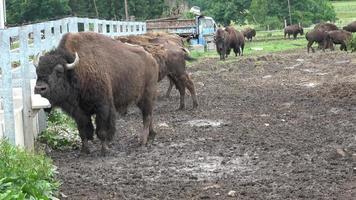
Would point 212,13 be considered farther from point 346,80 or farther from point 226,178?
point 226,178

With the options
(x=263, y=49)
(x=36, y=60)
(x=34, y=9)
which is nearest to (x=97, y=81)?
(x=36, y=60)

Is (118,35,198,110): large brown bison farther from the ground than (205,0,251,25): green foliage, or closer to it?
closer to it

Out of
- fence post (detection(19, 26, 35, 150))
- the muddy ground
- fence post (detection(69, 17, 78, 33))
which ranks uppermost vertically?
fence post (detection(69, 17, 78, 33))

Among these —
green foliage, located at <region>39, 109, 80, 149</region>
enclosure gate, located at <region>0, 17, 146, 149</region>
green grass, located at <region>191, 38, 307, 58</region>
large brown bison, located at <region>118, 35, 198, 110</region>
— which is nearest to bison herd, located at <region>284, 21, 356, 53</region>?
green grass, located at <region>191, 38, 307, 58</region>

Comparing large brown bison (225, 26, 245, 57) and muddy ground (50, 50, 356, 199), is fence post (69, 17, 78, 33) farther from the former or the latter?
large brown bison (225, 26, 245, 57)

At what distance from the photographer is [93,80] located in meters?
9.34

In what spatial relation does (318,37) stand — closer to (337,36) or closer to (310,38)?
(310,38)

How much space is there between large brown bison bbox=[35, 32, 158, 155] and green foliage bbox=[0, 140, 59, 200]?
6.40 feet

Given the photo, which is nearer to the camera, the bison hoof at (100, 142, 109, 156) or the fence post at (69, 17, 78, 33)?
the bison hoof at (100, 142, 109, 156)

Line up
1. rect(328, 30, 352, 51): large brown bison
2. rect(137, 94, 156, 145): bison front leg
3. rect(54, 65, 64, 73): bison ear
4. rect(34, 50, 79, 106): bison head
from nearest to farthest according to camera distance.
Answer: rect(34, 50, 79, 106): bison head, rect(54, 65, 64, 73): bison ear, rect(137, 94, 156, 145): bison front leg, rect(328, 30, 352, 51): large brown bison

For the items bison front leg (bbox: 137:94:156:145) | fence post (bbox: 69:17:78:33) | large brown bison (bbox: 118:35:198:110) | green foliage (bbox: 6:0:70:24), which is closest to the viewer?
bison front leg (bbox: 137:94:156:145)

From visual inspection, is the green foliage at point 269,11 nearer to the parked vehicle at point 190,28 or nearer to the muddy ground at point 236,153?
the parked vehicle at point 190,28

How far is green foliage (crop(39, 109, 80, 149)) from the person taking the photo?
10.1 metres

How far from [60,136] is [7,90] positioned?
7.91ft
